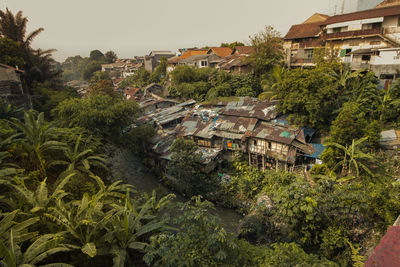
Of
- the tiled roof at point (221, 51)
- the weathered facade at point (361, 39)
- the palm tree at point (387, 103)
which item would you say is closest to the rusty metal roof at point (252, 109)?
the palm tree at point (387, 103)

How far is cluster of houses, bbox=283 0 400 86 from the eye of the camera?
19328mm

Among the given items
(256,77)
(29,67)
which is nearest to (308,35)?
(256,77)

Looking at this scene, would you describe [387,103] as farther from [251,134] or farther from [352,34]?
[352,34]

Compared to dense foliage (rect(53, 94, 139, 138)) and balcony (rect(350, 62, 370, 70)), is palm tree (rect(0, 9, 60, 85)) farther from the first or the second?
balcony (rect(350, 62, 370, 70))

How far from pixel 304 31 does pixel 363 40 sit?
362 inches

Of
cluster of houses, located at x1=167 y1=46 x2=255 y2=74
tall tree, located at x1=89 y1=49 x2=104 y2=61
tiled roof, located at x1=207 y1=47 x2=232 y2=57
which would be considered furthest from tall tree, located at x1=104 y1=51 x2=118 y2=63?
tiled roof, located at x1=207 y1=47 x2=232 y2=57

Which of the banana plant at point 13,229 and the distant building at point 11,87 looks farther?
the distant building at point 11,87

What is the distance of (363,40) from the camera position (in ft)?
76.6

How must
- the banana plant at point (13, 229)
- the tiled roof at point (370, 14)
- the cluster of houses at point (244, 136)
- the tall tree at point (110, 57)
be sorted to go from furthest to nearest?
1. the tall tree at point (110, 57)
2. the tiled roof at point (370, 14)
3. the cluster of houses at point (244, 136)
4. the banana plant at point (13, 229)

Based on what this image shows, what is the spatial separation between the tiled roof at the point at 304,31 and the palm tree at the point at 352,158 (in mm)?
20831

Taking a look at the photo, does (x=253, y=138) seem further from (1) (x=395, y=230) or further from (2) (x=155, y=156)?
(1) (x=395, y=230)

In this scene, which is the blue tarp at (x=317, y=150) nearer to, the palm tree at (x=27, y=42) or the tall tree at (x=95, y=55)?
the palm tree at (x=27, y=42)

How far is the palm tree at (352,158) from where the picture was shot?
13.5 m

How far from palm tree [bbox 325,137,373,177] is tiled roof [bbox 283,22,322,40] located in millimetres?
20831
